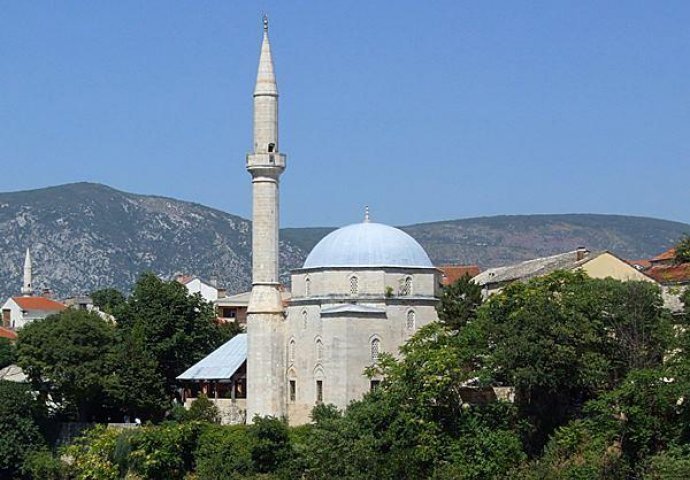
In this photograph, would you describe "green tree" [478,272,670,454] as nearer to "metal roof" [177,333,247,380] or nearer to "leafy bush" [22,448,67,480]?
"metal roof" [177,333,247,380]

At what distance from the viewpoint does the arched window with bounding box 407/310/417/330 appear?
54.1 meters

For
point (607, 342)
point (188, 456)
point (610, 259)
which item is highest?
point (610, 259)

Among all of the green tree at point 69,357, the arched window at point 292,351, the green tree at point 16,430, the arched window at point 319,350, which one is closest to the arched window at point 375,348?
the arched window at point 319,350

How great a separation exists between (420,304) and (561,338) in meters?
10.2

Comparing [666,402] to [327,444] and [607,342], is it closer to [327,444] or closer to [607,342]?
[607,342]

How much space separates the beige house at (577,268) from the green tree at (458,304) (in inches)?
44.6

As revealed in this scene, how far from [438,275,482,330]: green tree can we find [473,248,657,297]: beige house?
113 cm

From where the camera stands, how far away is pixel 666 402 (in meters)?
41.6

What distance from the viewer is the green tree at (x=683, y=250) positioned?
164ft

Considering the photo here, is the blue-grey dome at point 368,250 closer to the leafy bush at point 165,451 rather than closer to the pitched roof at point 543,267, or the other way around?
the pitched roof at point 543,267

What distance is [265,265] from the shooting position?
54656 millimetres

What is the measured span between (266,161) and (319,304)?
18.2 feet


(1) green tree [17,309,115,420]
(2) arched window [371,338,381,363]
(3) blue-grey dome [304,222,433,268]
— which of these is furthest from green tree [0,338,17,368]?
(2) arched window [371,338,381,363]

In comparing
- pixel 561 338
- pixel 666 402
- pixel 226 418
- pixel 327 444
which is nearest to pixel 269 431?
pixel 327 444
